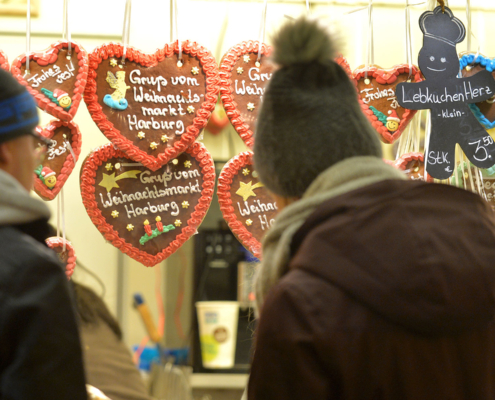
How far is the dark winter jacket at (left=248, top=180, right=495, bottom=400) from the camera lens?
27.8 inches

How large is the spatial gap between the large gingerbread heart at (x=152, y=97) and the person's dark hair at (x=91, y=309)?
2.78 ft

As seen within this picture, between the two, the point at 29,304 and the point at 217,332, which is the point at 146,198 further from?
the point at 217,332

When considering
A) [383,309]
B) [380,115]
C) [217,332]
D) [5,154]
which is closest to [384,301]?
[383,309]

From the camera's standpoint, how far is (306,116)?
0.86 m

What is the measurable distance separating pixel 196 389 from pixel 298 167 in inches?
64.0

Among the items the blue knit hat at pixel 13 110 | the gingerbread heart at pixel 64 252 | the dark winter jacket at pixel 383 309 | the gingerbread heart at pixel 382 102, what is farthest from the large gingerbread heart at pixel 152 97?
the dark winter jacket at pixel 383 309

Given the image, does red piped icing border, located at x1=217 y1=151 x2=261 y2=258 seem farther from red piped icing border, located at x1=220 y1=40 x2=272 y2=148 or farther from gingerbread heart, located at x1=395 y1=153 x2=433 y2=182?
gingerbread heart, located at x1=395 y1=153 x2=433 y2=182

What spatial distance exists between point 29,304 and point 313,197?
414 mm

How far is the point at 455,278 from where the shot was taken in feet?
2.35

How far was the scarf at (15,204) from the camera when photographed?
750 mm

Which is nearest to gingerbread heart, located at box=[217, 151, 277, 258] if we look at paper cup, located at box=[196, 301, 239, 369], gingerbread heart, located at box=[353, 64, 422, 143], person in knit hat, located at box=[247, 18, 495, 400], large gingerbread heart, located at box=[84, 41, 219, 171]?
large gingerbread heart, located at box=[84, 41, 219, 171]

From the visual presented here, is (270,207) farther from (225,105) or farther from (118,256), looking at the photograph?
(118,256)

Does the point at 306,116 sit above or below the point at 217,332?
above

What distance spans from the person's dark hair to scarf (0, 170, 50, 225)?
129cm
